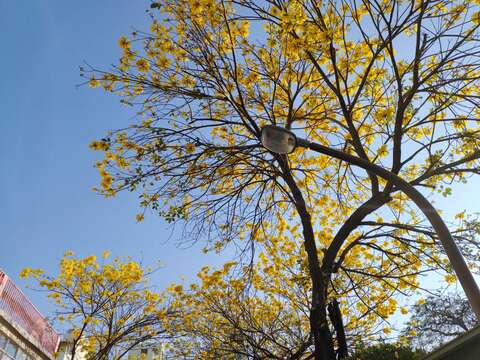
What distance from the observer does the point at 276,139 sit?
3.72 metres

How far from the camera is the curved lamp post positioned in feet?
9.98

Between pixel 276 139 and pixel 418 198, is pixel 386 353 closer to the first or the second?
pixel 418 198

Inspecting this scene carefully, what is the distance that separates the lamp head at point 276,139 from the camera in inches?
146

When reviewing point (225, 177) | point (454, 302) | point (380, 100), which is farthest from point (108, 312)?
point (454, 302)

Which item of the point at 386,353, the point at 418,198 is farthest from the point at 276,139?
the point at 386,353

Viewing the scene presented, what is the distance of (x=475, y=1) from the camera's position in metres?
5.65

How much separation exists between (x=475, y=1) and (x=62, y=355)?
21707 millimetres

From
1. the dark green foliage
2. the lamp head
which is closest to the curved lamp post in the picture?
the lamp head

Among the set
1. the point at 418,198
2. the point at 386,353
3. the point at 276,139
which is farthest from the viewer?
the point at 386,353

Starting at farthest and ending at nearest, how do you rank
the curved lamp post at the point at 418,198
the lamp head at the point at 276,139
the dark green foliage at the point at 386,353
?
the dark green foliage at the point at 386,353 < the lamp head at the point at 276,139 < the curved lamp post at the point at 418,198

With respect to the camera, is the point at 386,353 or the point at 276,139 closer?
the point at 276,139

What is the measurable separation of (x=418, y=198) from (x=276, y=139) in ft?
4.45

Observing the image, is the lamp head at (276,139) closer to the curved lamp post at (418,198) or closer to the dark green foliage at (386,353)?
the curved lamp post at (418,198)

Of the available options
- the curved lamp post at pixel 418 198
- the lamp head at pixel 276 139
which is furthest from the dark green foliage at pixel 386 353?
the lamp head at pixel 276 139
